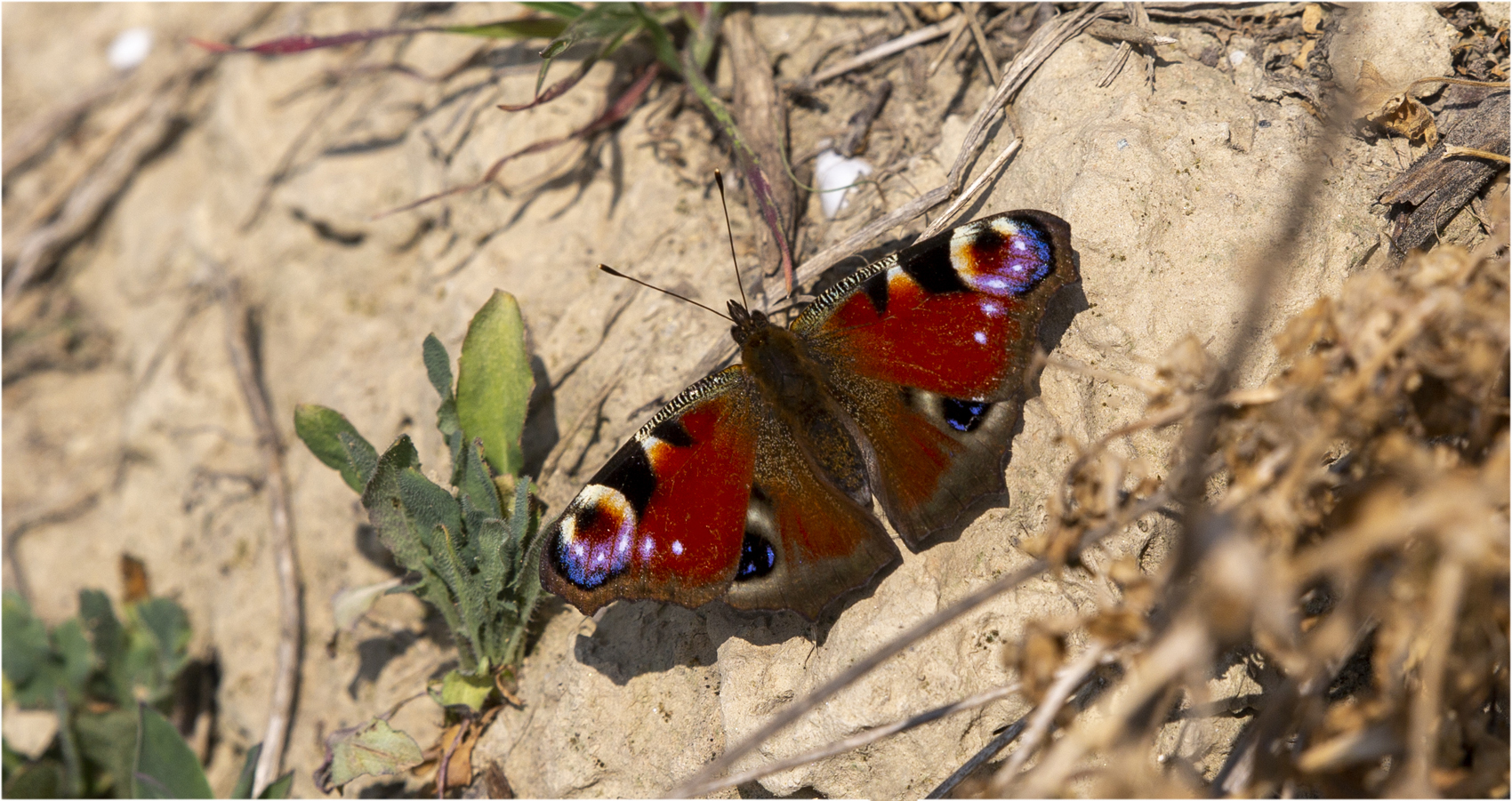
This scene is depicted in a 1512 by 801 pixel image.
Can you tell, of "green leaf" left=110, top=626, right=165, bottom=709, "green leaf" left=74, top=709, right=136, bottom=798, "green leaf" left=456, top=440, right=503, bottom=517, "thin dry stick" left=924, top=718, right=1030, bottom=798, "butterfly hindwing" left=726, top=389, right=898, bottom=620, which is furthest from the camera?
"green leaf" left=110, top=626, right=165, bottom=709

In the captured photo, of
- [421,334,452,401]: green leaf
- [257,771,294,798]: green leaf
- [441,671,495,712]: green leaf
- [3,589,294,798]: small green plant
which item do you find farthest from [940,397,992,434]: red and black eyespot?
[3,589,294,798]: small green plant

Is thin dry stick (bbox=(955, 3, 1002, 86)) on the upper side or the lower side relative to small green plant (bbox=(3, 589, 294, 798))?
upper

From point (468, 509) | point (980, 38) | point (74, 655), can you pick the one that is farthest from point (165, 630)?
point (980, 38)

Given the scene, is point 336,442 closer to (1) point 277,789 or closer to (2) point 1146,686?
(1) point 277,789

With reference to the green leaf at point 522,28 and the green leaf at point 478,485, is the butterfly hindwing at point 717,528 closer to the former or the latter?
the green leaf at point 478,485

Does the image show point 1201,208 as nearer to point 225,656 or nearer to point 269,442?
point 269,442

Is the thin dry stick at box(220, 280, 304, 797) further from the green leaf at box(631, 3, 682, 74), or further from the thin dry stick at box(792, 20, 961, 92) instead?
the thin dry stick at box(792, 20, 961, 92)
